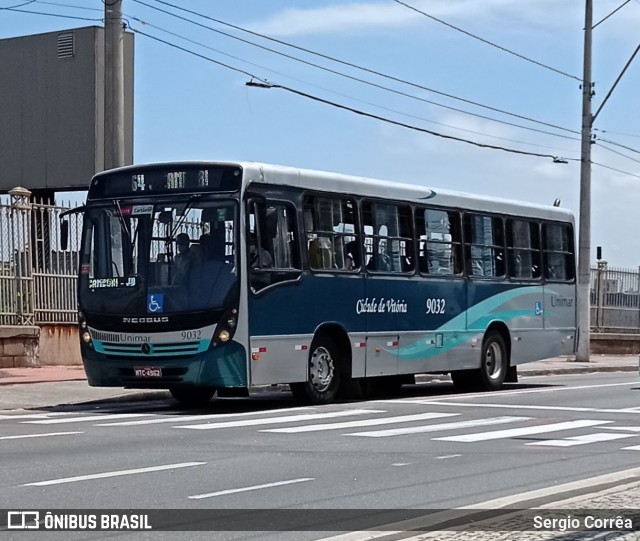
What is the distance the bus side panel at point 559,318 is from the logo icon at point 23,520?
17354 mm

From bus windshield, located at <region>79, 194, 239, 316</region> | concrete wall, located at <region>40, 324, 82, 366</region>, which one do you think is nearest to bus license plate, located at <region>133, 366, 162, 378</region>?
bus windshield, located at <region>79, 194, 239, 316</region>

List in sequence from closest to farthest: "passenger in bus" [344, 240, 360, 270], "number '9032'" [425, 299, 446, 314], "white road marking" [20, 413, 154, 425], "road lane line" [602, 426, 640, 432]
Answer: "road lane line" [602, 426, 640, 432]
"white road marking" [20, 413, 154, 425]
"passenger in bus" [344, 240, 360, 270]
"number '9032'" [425, 299, 446, 314]

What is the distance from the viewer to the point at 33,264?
24.7m

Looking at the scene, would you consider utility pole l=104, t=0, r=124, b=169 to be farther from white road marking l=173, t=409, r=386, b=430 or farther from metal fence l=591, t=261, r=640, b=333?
metal fence l=591, t=261, r=640, b=333

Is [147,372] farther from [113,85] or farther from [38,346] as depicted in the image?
[38,346]

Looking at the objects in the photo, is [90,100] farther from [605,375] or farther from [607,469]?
[607,469]

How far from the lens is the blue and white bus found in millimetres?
17453

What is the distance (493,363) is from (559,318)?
8.44ft

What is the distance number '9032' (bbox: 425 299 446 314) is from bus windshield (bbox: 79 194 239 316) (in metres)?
5.17

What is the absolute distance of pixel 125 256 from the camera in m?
18.1

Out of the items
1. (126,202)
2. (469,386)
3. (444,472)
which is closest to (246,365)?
(126,202)

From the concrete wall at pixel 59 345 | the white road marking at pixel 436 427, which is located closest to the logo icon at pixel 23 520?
the white road marking at pixel 436 427

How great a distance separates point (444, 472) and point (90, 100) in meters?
25.5

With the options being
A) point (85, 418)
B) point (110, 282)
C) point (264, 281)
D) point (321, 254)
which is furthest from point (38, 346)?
point (264, 281)
